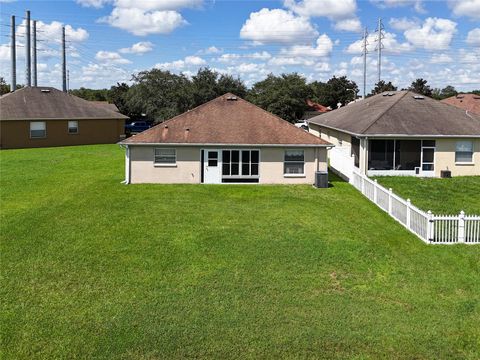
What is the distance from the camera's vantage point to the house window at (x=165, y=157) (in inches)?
1059

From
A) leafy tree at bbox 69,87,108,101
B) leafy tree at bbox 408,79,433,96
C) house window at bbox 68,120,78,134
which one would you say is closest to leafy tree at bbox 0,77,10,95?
leafy tree at bbox 69,87,108,101

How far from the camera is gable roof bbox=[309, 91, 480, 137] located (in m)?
29.2

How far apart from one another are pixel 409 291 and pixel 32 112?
40943 mm

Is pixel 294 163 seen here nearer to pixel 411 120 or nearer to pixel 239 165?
pixel 239 165

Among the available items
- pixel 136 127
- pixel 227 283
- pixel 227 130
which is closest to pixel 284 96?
pixel 136 127

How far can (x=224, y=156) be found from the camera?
27062mm

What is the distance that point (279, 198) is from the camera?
75.6 ft

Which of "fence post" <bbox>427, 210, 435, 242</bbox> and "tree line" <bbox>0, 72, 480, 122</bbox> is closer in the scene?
"fence post" <bbox>427, 210, 435, 242</bbox>

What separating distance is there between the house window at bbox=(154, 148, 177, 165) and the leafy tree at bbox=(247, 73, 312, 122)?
150 ft

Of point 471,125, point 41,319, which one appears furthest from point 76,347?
point 471,125

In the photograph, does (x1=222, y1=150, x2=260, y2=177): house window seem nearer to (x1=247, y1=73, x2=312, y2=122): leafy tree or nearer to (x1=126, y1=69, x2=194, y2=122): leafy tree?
(x1=126, y1=69, x2=194, y2=122): leafy tree

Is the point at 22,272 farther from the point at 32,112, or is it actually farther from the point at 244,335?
the point at 32,112

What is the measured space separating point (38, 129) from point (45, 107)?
2294 millimetres

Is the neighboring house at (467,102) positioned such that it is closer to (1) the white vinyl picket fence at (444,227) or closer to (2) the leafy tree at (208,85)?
(2) the leafy tree at (208,85)
